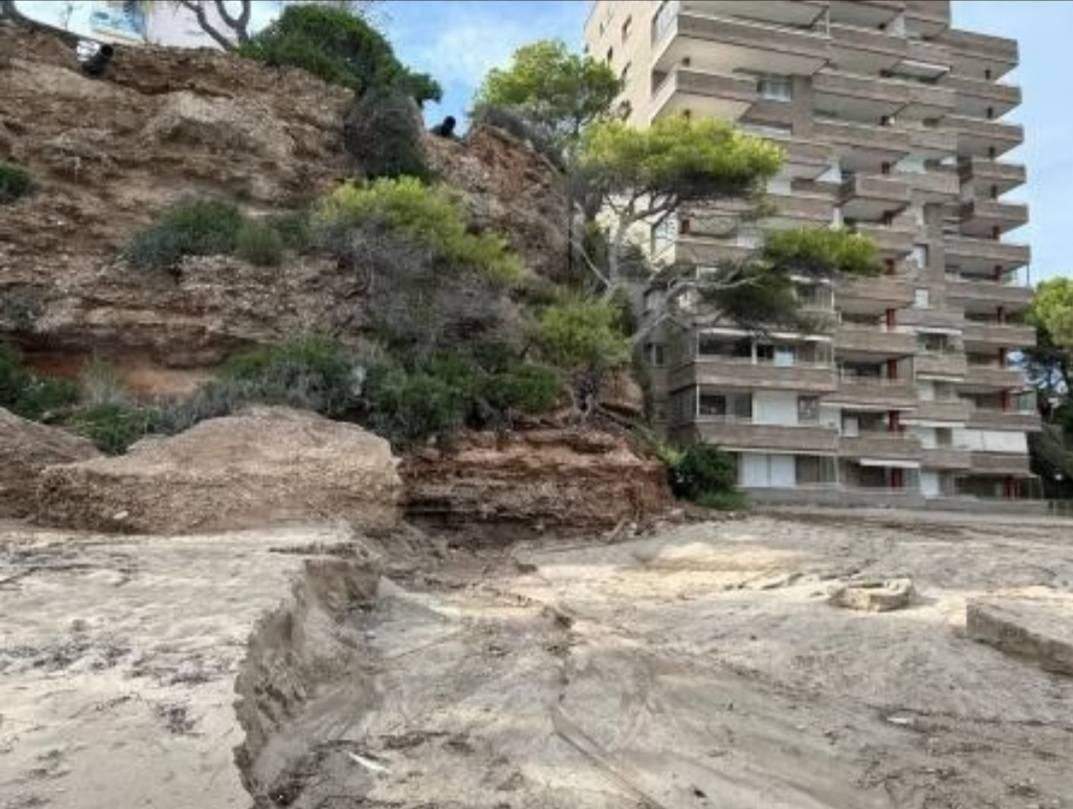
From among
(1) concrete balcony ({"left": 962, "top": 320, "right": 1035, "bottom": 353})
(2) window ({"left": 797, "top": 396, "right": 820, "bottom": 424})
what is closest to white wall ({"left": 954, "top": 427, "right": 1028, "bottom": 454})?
(1) concrete balcony ({"left": 962, "top": 320, "right": 1035, "bottom": 353})

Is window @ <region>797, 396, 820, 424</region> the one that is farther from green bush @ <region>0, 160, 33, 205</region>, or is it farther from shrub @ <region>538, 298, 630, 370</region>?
green bush @ <region>0, 160, 33, 205</region>

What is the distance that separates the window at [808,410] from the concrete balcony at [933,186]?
617 inches

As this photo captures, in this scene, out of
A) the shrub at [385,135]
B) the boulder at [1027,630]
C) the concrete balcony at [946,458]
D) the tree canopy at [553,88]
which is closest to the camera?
the boulder at [1027,630]

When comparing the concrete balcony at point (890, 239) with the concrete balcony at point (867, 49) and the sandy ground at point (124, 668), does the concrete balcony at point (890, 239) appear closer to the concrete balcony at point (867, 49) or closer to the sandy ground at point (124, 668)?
the concrete balcony at point (867, 49)

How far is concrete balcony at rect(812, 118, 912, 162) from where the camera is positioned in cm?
4897

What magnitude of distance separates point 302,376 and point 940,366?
38515 millimetres

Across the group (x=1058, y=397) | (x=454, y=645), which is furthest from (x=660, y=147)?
(x=1058, y=397)

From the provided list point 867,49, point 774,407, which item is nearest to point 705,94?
point 867,49

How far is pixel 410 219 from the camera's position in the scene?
2014 cm

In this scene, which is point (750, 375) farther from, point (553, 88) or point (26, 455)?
point (26, 455)

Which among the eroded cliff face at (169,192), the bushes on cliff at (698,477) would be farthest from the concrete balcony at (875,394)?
the bushes on cliff at (698,477)

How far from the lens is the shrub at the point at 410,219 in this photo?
20.0m

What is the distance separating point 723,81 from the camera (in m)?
45.0

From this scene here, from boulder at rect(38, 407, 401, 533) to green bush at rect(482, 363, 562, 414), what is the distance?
4752mm
